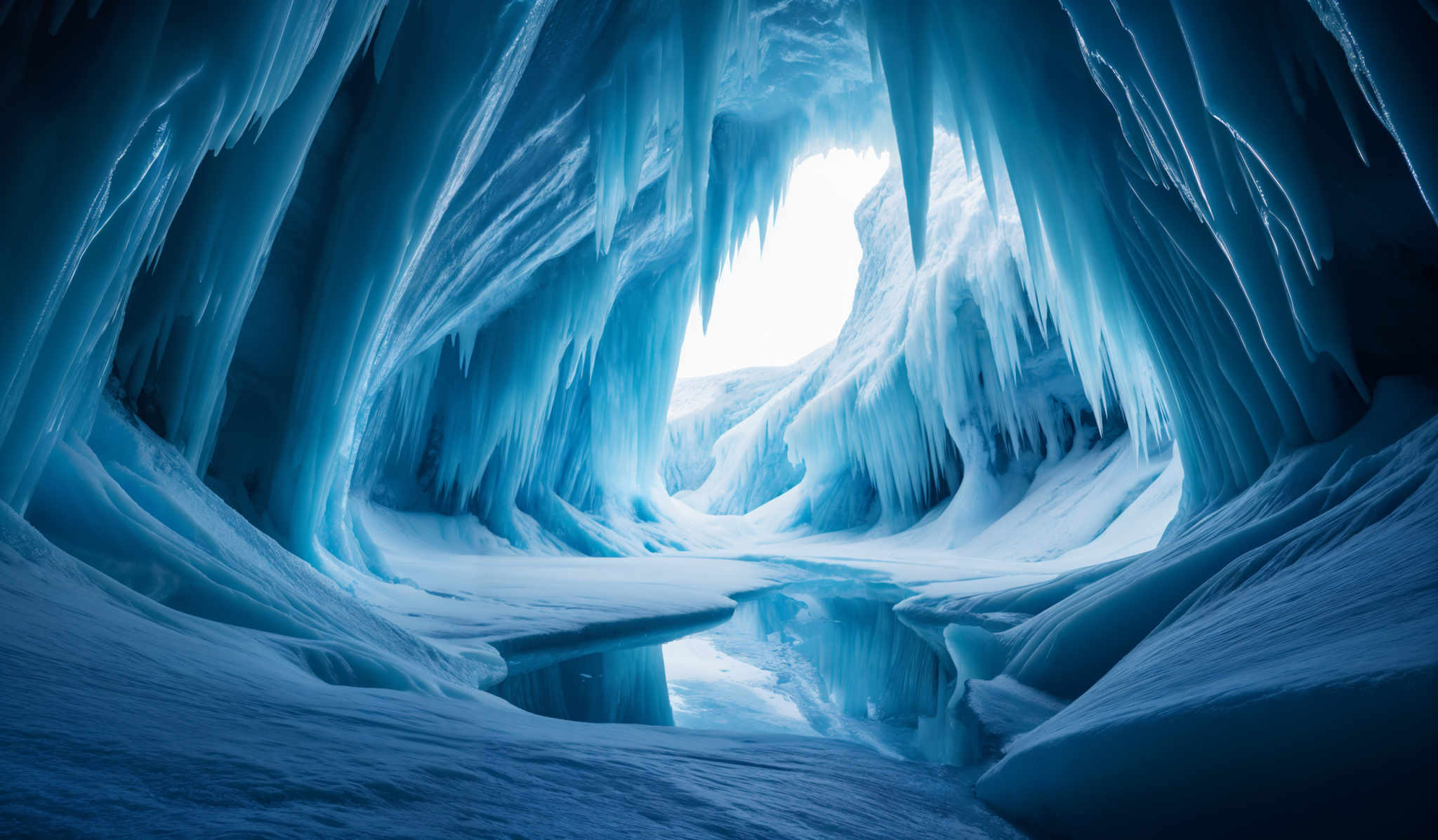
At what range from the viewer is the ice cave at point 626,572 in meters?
0.98

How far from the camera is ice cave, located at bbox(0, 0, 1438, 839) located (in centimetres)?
98

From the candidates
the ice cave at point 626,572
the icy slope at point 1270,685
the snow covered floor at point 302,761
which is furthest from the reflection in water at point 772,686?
the snow covered floor at point 302,761

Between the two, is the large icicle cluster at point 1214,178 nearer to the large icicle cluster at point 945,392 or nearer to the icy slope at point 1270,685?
the icy slope at point 1270,685

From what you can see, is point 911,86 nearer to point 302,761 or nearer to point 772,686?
point 772,686

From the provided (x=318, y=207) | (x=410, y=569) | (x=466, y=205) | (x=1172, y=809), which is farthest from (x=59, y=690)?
(x=410, y=569)

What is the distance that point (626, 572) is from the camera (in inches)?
297

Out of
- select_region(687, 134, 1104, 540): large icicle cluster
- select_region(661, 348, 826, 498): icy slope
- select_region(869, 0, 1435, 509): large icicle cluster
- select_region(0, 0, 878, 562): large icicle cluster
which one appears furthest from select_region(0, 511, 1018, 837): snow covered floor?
select_region(661, 348, 826, 498): icy slope

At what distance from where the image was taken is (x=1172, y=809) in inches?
43.1

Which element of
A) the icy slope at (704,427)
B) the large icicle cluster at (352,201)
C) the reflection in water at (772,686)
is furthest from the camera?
the icy slope at (704,427)

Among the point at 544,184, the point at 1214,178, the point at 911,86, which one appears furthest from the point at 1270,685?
the point at 544,184

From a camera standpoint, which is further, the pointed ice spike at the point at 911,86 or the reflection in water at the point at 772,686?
the pointed ice spike at the point at 911,86

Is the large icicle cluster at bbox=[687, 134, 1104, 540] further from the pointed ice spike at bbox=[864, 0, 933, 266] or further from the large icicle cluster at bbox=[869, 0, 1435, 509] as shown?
the large icicle cluster at bbox=[869, 0, 1435, 509]

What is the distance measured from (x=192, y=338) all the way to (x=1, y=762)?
308cm

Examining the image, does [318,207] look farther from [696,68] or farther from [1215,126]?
[1215,126]
